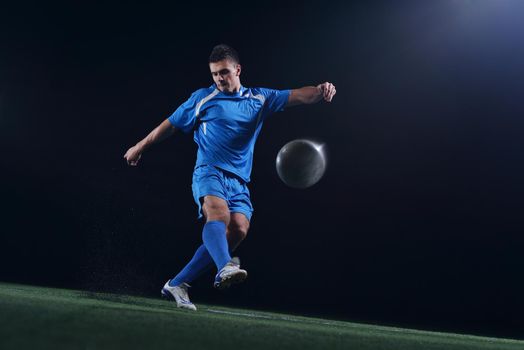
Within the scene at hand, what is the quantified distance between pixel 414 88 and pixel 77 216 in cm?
352

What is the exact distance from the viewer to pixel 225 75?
11.4ft

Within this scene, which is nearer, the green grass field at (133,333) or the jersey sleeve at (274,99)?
the green grass field at (133,333)

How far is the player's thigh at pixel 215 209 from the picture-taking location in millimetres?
3186

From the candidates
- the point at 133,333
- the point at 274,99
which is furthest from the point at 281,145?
the point at 133,333

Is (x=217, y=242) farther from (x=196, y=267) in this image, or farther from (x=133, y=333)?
(x=133, y=333)

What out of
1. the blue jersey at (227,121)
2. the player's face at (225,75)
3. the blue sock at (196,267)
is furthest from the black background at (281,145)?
the player's face at (225,75)

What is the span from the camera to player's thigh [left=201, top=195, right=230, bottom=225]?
319 cm

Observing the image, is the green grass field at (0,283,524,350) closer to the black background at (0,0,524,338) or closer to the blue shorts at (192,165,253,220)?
the blue shorts at (192,165,253,220)

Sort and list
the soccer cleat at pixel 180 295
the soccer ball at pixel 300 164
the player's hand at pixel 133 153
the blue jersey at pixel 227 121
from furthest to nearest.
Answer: the soccer ball at pixel 300 164 → the player's hand at pixel 133 153 → the blue jersey at pixel 227 121 → the soccer cleat at pixel 180 295

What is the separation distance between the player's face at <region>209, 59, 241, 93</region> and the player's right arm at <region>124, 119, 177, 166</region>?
0.38 metres

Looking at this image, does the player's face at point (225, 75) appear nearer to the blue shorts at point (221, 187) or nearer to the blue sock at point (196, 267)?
the blue shorts at point (221, 187)

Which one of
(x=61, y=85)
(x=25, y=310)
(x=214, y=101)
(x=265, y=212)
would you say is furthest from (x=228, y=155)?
(x=61, y=85)

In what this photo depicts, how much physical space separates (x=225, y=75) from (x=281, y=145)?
103 inches

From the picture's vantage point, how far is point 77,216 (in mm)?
5793
